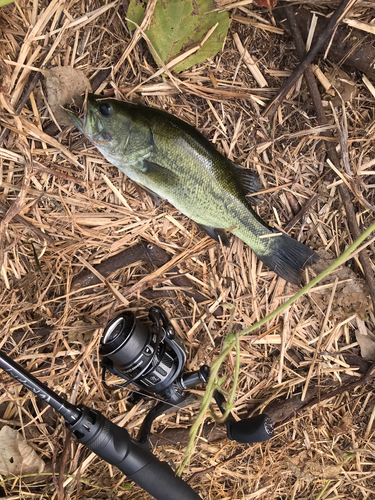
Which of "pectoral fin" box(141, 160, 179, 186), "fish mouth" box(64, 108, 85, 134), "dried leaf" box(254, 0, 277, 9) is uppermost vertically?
"dried leaf" box(254, 0, 277, 9)

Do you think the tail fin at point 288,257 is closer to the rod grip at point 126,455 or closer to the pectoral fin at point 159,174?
the pectoral fin at point 159,174

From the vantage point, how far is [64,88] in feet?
6.79

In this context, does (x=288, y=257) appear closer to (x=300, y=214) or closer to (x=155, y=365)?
(x=300, y=214)

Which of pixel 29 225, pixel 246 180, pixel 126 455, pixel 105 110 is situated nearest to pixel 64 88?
pixel 105 110

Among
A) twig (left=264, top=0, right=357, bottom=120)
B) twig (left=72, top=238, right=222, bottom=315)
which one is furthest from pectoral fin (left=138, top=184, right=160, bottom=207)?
twig (left=264, top=0, right=357, bottom=120)

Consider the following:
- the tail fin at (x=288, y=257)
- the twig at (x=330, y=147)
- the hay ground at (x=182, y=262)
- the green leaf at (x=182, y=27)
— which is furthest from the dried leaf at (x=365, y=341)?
the green leaf at (x=182, y=27)

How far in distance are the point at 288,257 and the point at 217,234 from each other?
0.49 m

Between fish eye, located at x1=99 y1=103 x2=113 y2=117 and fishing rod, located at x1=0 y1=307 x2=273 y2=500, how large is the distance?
118 cm

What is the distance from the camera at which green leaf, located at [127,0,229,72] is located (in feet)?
6.79

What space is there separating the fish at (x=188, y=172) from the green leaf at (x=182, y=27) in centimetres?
40

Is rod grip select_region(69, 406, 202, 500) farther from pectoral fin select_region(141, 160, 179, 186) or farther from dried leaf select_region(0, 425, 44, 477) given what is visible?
pectoral fin select_region(141, 160, 179, 186)

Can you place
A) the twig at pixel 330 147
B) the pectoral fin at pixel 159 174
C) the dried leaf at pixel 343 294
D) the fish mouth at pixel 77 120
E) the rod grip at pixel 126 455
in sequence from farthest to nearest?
the dried leaf at pixel 343 294 < the twig at pixel 330 147 < the pectoral fin at pixel 159 174 < the fish mouth at pixel 77 120 < the rod grip at pixel 126 455

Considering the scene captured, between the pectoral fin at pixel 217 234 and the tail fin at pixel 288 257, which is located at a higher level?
the pectoral fin at pixel 217 234

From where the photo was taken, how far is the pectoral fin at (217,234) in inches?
91.4
